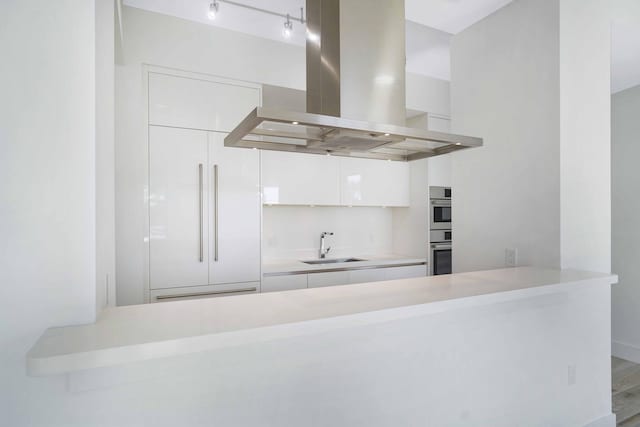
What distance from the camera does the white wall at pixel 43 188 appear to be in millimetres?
1010

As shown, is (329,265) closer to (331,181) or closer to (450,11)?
(331,181)

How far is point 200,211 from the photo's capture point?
2.83 metres

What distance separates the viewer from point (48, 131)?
105 centimetres

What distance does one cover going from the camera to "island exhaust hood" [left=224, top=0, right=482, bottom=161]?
1.69 meters

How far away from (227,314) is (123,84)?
2.14 m

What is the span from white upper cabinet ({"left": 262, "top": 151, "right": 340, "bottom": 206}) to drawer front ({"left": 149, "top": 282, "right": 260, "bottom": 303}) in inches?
31.7

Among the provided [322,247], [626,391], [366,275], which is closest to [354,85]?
[366,275]

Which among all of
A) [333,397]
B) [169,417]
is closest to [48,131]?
[169,417]

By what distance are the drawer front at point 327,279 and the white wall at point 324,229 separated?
0.64 meters

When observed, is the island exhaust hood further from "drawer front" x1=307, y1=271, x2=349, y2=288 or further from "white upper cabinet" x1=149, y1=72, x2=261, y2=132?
"drawer front" x1=307, y1=271, x2=349, y2=288

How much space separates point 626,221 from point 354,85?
3569mm

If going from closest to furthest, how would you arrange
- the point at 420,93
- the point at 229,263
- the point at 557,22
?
the point at 557,22, the point at 229,263, the point at 420,93

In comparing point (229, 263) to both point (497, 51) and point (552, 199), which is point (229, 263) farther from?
point (497, 51)

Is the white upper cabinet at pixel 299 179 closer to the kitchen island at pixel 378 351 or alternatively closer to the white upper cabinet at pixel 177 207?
the white upper cabinet at pixel 177 207
